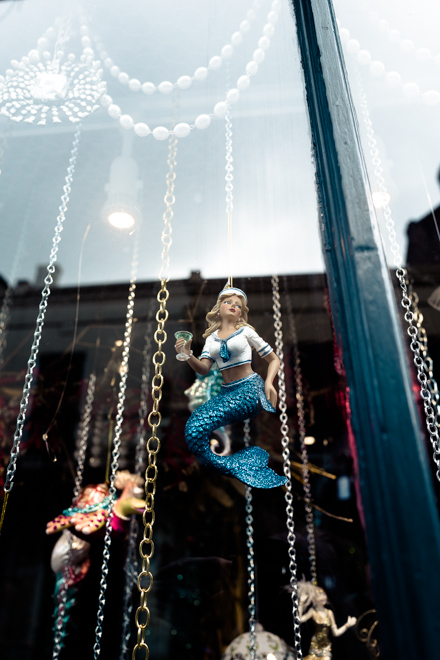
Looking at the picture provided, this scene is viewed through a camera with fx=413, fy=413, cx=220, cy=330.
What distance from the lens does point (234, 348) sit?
46.6 inches

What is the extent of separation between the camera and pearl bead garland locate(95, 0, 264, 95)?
1.57 meters

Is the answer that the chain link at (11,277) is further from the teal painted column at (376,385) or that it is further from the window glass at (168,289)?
the teal painted column at (376,385)

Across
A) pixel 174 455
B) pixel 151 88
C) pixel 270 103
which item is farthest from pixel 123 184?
pixel 174 455

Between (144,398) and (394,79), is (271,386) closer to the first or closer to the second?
(394,79)

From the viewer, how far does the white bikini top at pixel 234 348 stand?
1181 mm

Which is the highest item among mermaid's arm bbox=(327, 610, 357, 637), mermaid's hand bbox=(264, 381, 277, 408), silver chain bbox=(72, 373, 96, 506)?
silver chain bbox=(72, 373, 96, 506)

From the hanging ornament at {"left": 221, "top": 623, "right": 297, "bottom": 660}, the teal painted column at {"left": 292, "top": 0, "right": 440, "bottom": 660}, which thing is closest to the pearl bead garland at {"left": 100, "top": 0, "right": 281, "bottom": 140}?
the teal painted column at {"left": 292, "top": 0, "right": 440, "bottom": 660}

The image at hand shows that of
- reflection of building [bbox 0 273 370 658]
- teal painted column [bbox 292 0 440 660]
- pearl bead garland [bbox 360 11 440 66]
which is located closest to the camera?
teal painted column [bbox 292 0 440 660]

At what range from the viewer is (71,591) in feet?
7.30

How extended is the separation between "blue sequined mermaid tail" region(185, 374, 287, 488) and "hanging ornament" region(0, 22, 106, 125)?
1420 mm

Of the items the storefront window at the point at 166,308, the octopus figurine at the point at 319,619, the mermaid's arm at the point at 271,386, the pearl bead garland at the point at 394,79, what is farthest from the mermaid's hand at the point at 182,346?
the octopus figurine at the point at 319,619

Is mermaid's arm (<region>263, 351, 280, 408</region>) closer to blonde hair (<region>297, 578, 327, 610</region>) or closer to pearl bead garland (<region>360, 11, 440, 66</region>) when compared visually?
pearl bead garland (<region>360, 11, 440, 66</region>)

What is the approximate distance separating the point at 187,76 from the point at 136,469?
2.22 metres

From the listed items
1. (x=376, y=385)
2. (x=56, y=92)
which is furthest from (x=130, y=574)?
(x=56, y=92)
